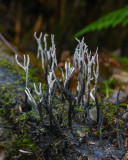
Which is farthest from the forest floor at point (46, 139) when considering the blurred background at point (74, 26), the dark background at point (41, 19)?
the dark background at point (41, 19)

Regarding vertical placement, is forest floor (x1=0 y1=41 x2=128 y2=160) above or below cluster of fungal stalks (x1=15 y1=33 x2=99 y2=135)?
below

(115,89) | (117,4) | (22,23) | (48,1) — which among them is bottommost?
(115,89)

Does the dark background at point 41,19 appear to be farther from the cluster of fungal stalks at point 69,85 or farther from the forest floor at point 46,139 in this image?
the forest floor at point 46,139

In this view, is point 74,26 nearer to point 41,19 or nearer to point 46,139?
point 41,19

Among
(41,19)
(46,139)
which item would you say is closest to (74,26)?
(41,19)

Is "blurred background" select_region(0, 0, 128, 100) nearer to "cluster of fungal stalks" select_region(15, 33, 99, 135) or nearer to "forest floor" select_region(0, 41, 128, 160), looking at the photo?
"cluster of fungal stalks" select_region(15, 33, 99, 135)

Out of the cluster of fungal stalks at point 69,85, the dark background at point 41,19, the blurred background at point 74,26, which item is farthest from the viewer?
the dark background at point 41,19

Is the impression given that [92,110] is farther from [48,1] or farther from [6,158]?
[48,1]

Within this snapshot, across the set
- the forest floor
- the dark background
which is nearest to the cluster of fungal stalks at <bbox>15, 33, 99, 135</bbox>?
the forest floor

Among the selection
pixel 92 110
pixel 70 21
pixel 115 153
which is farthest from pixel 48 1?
pixel 115 153
